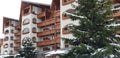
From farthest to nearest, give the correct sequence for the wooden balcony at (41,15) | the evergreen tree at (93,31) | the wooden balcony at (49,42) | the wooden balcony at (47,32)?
the wooden balcony at (41,15), the wooden balcony at (47,32), the wooden balcony at (49,42), the evergreen tree at (93,31)

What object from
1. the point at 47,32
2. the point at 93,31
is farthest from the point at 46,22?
the point at 93,31

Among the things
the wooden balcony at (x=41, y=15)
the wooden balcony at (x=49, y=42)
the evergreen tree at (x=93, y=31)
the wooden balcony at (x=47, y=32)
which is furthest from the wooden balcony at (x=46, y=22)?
the evergreen tree at (x=93, y=31)

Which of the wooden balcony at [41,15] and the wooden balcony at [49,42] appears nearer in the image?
the wooden balcony at [49,42]

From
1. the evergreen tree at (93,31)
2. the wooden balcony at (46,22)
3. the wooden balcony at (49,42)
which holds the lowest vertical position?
the wooden balcony at (49,42)

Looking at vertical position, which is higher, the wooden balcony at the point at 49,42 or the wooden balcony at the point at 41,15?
the wooden balcony at the point at 41,15

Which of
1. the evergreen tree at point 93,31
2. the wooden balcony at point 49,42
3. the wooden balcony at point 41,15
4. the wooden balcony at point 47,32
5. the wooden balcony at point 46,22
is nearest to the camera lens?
the evergreen tree at point 93,31

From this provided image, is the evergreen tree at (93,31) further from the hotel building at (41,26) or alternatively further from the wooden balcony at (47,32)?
the wooden balcony at (47,32)

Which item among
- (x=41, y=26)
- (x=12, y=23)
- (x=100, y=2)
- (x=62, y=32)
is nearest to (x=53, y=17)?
(x=41, y=26)

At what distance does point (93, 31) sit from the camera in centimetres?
2169

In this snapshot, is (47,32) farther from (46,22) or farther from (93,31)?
(93,31)

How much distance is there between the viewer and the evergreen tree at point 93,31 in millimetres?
21172

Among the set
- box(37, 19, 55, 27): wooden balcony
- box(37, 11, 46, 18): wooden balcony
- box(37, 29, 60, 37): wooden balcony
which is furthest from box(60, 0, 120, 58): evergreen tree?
box(37, 11, 46, 18): wooden balcony

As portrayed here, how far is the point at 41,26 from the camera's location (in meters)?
56.4

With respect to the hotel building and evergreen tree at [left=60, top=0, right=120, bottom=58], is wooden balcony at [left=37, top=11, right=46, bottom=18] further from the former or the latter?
evergreen tree at [left=60, top=0, right=120, bottom=58]
